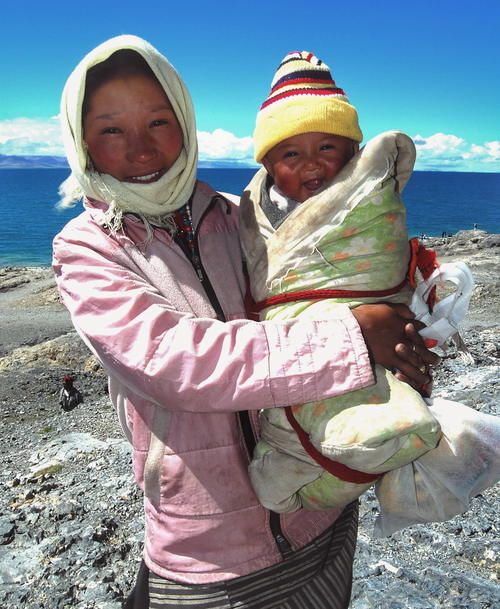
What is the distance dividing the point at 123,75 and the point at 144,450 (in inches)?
52.7

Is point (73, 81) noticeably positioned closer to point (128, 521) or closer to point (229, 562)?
point (229, 562)

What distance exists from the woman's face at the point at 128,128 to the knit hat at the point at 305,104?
20.2 inches

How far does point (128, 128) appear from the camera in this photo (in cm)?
201

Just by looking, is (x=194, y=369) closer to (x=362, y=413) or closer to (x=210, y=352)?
(x=210, y=352)

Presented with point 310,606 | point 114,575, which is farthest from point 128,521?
point 310,606

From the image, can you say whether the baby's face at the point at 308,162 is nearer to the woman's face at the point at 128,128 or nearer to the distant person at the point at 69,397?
the woman's face at the point at 128,128

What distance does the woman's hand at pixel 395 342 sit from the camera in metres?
1.81

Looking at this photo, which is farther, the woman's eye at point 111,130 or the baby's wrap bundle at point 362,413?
the woman's eye at point 111,130

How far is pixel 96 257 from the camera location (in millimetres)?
1835

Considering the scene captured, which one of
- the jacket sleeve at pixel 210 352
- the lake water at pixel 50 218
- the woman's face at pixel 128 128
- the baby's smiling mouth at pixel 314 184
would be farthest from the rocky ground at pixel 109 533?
the lake water at pixel 50 218

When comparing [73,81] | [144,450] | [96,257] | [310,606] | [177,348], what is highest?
[73,81]

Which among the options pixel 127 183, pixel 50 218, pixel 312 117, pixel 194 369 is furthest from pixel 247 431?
pixel 50 218

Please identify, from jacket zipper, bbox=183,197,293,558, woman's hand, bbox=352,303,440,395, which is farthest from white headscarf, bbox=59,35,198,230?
woman's hand, bbox=352,303,440,395

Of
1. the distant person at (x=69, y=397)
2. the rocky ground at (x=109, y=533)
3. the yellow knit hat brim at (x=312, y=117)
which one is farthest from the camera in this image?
the distant person at (x=69, y=397)
